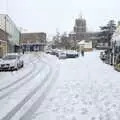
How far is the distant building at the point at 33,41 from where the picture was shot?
470ft

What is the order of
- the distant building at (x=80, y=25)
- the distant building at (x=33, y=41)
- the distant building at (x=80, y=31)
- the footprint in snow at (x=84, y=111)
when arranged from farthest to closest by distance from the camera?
1. the distant building at (x=80, y=25)
2. the distant building at (x=80, y=31)
3. the distant building at (x=33, y=41)
4. the footprint in snow at (x=84, y=111)

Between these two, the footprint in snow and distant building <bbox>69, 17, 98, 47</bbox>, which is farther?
distant building <bbox>69, 17, 98, 47</bbox>

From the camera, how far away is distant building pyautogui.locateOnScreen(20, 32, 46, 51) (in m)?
143

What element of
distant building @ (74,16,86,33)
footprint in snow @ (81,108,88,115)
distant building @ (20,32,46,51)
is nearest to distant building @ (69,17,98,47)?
distant building @ (74,16,86,33)

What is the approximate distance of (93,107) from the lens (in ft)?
34.3

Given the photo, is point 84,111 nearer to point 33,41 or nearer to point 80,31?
point 33,41

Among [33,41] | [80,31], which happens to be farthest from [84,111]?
[80,31]

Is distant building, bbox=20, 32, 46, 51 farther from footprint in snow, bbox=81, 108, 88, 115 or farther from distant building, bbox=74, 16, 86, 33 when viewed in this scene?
footprint in snow, bbox=81, 108, 88, 115

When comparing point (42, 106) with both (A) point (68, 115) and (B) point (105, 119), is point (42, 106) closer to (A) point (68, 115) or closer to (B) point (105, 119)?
(A) point (68, 115)

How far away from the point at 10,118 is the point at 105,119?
2446 millimetres

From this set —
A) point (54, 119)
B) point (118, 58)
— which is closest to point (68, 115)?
point (54, 119)

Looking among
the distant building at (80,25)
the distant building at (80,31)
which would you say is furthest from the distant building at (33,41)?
the distant building at (80,25)

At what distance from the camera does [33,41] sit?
145500mm

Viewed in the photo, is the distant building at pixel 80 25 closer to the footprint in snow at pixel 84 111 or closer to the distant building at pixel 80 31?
the distant building at pixel 80 31
